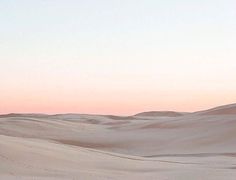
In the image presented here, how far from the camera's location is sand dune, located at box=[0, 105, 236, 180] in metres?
3.27

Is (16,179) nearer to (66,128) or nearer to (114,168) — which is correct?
(114,168)

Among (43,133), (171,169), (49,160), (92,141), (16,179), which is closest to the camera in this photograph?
(16,179)

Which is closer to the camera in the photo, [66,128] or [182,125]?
[182,125]

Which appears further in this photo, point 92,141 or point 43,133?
A: point 43,133

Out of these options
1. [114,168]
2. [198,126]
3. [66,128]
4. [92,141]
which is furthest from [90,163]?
[66,128]

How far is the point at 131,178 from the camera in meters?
3.19

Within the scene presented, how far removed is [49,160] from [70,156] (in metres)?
0.42

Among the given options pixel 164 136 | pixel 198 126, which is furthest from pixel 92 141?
pixel 198 126

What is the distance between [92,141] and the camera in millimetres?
8266

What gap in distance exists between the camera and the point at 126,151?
7117 millimetres

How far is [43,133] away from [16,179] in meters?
6.30

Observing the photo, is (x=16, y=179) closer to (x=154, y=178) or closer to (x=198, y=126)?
(x=154, y=178)

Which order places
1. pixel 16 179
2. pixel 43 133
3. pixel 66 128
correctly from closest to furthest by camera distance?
pixel 16 179 → pixel 43 133 → pixel 66 128

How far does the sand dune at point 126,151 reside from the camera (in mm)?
3271
